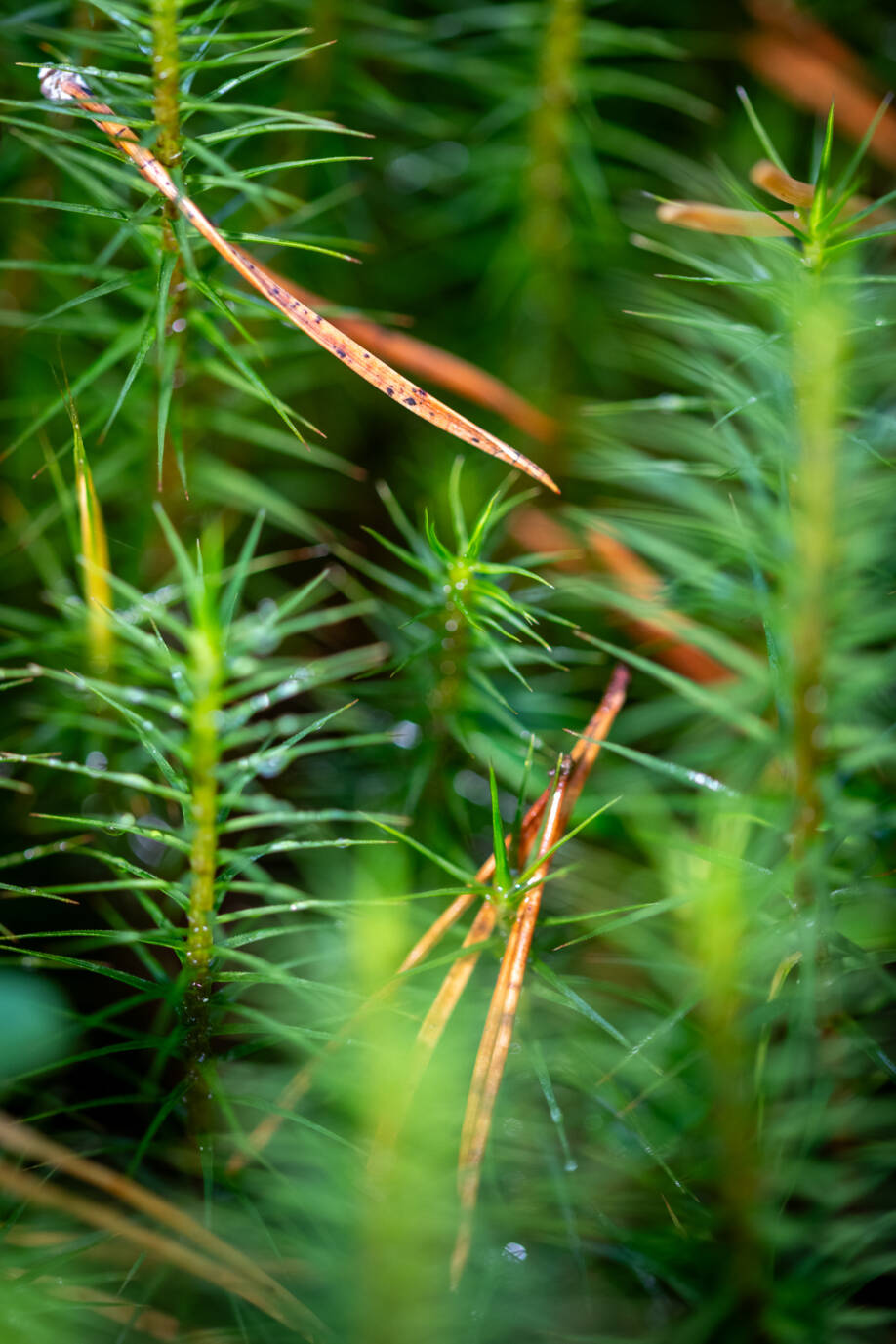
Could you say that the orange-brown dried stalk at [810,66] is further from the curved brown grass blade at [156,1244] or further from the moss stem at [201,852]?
the curved brown grass blade at [156,1244]

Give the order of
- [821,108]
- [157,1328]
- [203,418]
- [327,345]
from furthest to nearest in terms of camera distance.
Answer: [821,108]
[203,418]
[327,345]
[157,1328]

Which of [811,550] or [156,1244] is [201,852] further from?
[811,550]

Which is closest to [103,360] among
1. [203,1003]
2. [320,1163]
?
[203,1003]

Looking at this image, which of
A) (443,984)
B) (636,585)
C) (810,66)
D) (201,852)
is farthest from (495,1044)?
(810,66)

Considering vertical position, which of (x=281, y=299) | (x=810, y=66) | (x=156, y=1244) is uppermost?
(x=810, y=66)

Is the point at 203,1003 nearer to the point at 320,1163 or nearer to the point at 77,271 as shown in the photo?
the point at 320,1163

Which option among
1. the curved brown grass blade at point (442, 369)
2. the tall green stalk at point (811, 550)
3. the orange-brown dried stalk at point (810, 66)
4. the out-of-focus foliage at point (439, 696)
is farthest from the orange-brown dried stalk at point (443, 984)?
the orange-brown dried stalk at point (810, 66)

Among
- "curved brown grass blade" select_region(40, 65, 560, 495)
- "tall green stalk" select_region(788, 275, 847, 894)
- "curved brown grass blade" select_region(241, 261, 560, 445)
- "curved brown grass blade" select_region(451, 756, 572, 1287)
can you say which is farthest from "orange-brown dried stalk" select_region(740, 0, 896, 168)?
"curved brown grass blade" select_region(451, 756, 572, 1287)

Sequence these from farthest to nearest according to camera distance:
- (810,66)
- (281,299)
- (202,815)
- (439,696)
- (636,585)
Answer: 1. (810,66)
2. (636,585)
3. (439,696)
4. (281,299)
5. (202,815)

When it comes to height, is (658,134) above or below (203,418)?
above
